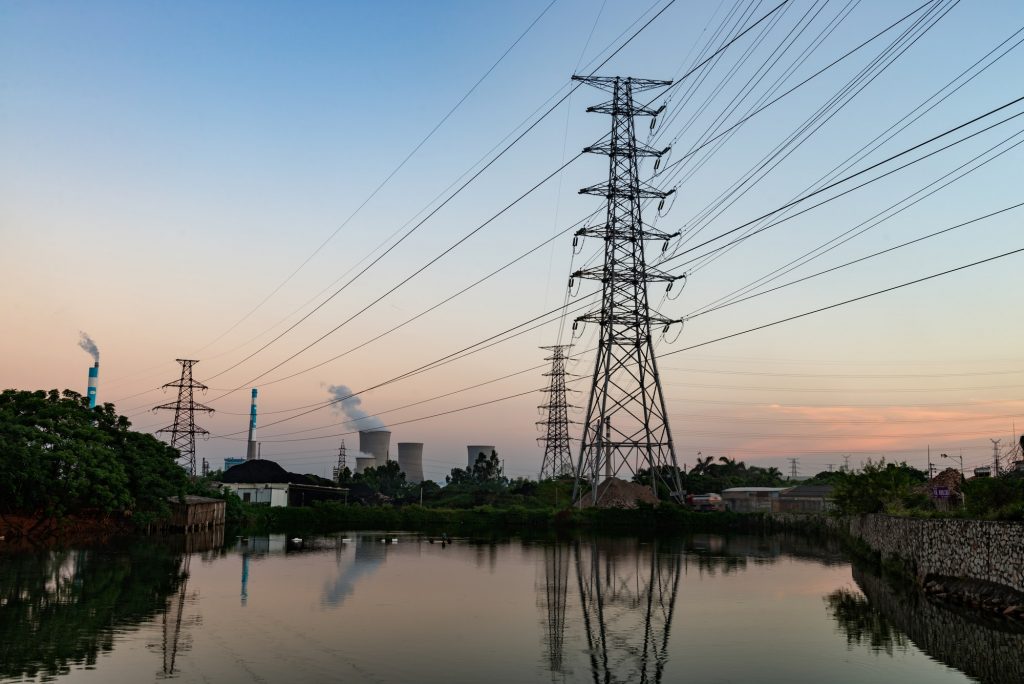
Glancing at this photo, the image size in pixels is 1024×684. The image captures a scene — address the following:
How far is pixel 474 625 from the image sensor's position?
2627 cm

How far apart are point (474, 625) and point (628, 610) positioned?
6.01 meters

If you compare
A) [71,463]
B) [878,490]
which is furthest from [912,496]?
[71,463]

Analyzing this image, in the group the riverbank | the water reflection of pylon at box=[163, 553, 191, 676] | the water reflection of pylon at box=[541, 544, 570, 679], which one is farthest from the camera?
the riverbank

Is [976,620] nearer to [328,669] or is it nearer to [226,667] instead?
[328,669]

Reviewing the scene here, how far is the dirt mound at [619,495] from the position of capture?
290 ft

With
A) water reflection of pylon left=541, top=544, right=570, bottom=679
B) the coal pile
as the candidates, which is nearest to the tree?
water reflection of pylon left=541, top=544, right=570, bottom=679

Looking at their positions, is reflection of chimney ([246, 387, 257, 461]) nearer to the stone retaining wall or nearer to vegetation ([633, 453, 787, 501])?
vegetation ([633, 453, 787, 501])

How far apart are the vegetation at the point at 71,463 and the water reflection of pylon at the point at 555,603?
104 ft

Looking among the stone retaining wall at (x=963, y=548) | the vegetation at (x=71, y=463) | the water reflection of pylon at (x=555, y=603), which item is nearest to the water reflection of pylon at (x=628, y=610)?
the water reflection of pylon at (x=555, y=603)

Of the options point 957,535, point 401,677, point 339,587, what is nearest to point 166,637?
point 401,677

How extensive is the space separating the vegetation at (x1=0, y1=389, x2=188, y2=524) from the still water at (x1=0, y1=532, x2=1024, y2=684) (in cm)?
1134

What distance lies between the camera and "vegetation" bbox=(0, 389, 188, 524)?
55438mm

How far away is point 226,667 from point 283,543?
49.2 m

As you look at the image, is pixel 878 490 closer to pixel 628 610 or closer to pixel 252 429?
pixel 628 610
